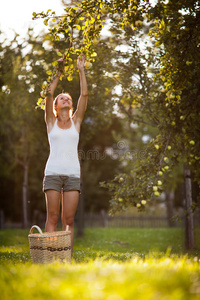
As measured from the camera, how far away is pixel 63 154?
4703 millimetres

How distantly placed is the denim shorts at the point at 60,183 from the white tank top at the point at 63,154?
5 cm

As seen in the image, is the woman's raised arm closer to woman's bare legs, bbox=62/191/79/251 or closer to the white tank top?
the white tank top

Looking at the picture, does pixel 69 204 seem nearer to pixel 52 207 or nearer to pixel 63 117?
pixel 52 207

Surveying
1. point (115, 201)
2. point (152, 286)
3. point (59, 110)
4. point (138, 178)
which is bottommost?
point (152, 286)

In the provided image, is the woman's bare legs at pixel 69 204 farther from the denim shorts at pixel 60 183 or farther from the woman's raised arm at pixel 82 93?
the woman's raised arm at pixel 82 93

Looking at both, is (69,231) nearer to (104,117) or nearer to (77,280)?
(77,280)

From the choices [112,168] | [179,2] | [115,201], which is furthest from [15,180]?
[179,2]

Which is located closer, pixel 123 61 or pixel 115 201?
pixel 115 201

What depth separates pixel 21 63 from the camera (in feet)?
38.2

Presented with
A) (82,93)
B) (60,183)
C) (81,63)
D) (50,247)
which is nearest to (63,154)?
(60,183)

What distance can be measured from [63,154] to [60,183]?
373mm

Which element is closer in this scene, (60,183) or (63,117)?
(60,183)

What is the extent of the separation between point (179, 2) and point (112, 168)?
76.8ft

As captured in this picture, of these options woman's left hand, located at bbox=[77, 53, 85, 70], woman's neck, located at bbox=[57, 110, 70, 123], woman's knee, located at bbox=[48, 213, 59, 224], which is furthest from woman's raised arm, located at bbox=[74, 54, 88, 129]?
woman's knee, located at bbox=[48, 213, 59, 224]
